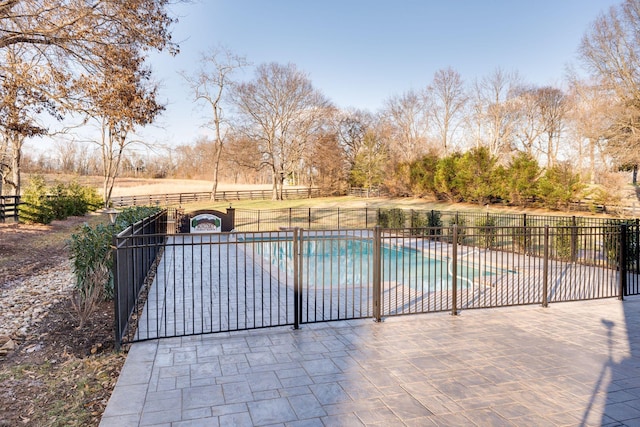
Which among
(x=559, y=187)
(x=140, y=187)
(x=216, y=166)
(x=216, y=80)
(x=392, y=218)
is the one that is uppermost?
(x=216, y=80)

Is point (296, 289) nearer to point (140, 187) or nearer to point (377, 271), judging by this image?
point (377, 271)

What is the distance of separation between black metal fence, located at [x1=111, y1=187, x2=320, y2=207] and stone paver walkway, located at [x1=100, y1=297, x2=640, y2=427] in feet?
98.0

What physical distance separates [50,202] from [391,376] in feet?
62.0

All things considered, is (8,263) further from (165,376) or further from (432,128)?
(432,128)

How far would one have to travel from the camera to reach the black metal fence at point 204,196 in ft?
111

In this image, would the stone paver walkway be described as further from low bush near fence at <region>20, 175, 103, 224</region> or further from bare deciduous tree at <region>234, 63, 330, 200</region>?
bare deciduous tree at <region>234, 63, 330, 200</region>

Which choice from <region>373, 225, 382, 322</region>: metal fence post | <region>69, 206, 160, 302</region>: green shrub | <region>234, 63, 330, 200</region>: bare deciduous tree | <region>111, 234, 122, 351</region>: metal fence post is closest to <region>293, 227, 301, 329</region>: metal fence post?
<region>373, 225, 382, 322</region>: metal fence post

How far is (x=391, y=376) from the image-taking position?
3.57 m

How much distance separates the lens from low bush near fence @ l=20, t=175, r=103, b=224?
16.3m

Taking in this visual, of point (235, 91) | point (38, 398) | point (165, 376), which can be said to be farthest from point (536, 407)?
point (235, 91)

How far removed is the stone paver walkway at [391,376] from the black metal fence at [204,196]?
29.9 m

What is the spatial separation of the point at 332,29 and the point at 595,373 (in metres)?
19.0

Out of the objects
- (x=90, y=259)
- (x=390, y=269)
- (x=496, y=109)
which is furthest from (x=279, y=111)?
(x=90, y=259)

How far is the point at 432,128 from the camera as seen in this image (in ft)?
118
